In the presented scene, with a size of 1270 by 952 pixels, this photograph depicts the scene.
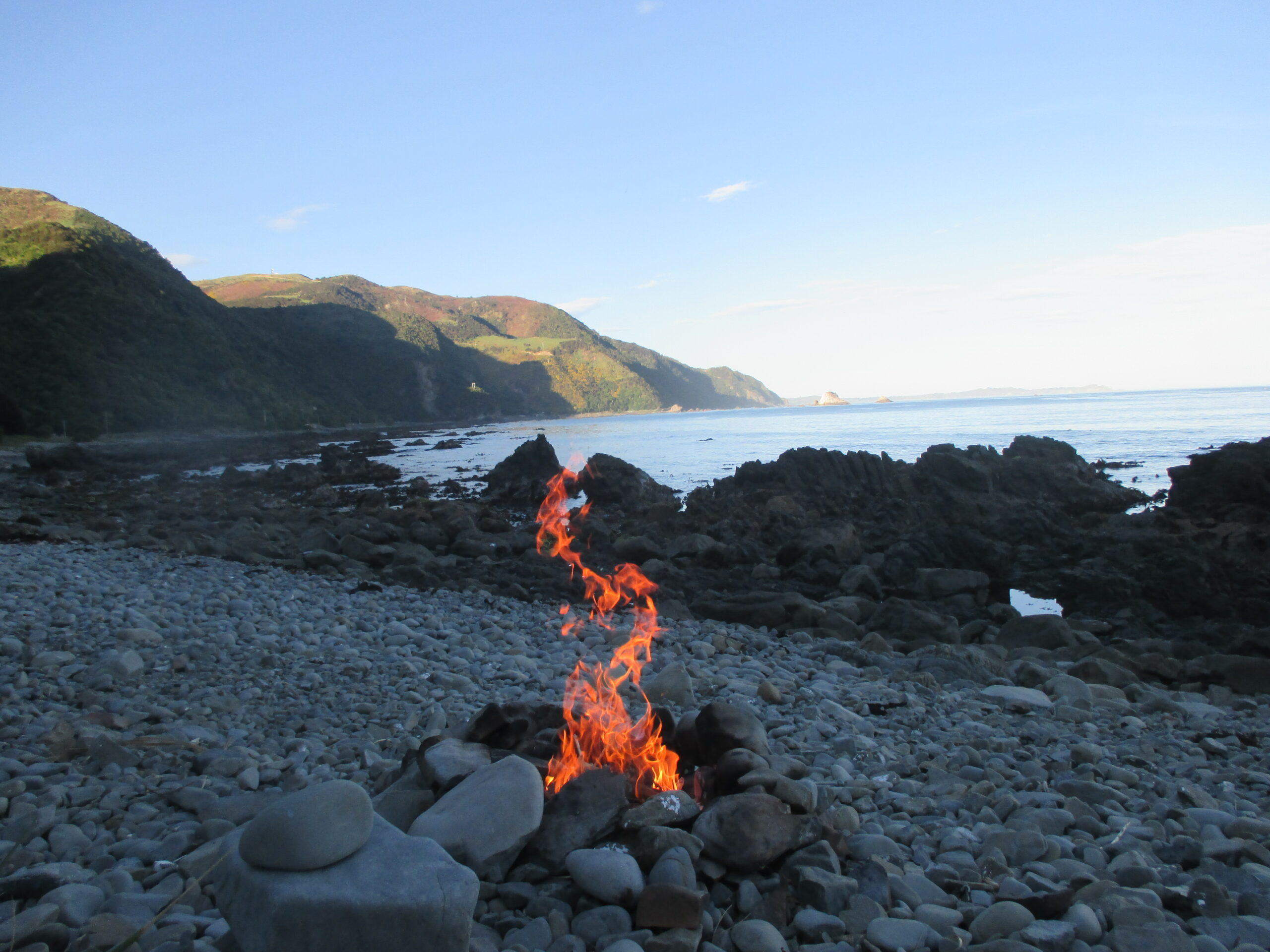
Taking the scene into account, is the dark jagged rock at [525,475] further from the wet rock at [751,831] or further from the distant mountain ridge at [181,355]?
the distant mountain ridge at [181,355]

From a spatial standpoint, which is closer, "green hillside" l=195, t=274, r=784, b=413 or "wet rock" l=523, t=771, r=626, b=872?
"wet rock" l=523, t=771, r=626, b=872

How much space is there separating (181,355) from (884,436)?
6404cm

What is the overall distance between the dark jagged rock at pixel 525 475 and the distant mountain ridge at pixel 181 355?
3498cm

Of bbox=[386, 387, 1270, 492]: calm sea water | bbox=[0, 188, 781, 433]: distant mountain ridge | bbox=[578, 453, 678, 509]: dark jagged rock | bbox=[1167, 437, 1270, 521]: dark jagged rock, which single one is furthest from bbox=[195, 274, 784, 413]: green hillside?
bbox=[1167, 437, 1270, 521]: dark jagged rock

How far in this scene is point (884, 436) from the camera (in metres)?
69.2

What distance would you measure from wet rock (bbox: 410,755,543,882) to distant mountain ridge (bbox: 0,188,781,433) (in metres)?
54.2

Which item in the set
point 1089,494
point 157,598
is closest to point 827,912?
point 157,598

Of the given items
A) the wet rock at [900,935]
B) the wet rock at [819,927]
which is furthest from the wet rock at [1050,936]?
the wet rock at [819,927]

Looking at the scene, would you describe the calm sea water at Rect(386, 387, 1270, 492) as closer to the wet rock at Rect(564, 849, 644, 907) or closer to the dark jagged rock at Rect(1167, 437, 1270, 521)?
the dark jagged rock at Rect(1167, 437, 1270, 521)

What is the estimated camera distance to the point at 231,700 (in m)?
6.05

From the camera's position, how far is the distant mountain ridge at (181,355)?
54.8 meters

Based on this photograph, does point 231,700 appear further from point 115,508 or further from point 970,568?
point 115,508

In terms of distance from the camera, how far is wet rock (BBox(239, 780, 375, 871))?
2836 mm

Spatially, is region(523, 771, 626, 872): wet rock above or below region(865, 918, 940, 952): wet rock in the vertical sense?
above
